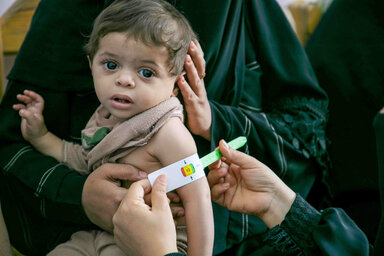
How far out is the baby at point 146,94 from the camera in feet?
2.96

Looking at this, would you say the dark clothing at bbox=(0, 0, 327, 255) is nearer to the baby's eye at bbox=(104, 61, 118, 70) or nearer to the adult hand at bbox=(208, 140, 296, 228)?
the adult hand at bbox=(208, 140, 296, 228)

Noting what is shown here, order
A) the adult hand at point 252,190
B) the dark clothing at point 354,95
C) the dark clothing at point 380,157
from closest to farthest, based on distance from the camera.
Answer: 1. the dark clothing at point 380,157
2. the adult hand at point 252,190
3. the dark clothing at point 354,95

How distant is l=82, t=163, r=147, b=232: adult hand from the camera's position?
97 cm

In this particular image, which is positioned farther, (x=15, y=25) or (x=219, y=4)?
(x=15, y=25)

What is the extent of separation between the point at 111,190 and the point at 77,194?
16 cm

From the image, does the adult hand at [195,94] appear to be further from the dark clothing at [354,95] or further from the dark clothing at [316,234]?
the dark clothing at [354,95]

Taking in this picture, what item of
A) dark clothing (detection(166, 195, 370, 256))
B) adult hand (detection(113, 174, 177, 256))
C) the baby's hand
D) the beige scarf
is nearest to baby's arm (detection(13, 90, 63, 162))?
the baby's hand

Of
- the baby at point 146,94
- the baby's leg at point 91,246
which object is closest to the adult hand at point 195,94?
the baby at point 146,94

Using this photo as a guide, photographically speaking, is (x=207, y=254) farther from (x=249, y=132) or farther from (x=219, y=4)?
(x=219, y=4)

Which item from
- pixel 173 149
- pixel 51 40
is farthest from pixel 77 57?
pixel 173 149

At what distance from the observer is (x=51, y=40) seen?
125cm

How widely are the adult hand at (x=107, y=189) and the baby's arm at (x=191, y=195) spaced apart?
9 centimetres

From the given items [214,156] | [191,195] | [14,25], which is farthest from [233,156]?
[14,25]

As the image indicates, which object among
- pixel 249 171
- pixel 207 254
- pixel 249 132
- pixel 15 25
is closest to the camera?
pixel 207 254
